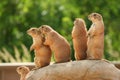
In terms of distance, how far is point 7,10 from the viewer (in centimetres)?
1169

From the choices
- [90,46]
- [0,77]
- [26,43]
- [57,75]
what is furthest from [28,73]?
[26,43]

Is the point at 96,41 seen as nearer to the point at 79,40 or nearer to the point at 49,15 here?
the point at 79,40

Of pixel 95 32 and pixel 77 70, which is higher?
pixel 95 32

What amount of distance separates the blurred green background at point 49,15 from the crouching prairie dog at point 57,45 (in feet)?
22.3

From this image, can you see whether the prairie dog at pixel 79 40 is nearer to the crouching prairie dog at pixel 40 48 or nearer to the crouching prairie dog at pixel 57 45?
the crouching prairie dog at pixel 57 45

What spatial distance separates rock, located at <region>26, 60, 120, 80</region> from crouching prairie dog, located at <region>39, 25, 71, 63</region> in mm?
79

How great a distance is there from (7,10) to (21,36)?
94 cm

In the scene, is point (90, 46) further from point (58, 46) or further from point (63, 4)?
point (63, 4)

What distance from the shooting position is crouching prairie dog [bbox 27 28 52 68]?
162 inches

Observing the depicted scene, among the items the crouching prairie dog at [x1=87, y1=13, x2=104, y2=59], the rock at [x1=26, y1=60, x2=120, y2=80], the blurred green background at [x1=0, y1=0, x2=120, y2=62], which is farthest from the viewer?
the blurred green background at [x1=0, y1=0, x2=120, y2=62]

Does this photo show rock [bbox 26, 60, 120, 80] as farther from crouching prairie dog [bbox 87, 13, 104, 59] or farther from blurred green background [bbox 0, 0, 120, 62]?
blurred green background [bbox 0, 0, 120, 62]

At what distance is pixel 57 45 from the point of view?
4.04 metres

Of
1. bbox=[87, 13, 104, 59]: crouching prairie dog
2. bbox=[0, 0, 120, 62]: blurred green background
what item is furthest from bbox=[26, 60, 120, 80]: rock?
bbox=[0, 0, 120, 62]: blurred green background

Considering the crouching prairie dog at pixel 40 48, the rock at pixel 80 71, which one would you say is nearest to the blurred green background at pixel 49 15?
the crouching prairie dog at pixel 40 48
